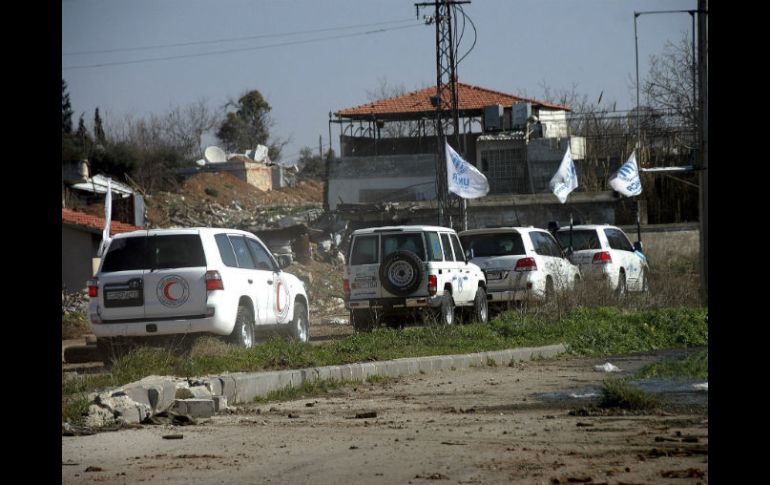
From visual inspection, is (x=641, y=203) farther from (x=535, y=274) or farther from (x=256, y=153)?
(x=256, y=153)

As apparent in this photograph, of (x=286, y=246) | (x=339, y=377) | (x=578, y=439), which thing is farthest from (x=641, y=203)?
(x=578, y=439)

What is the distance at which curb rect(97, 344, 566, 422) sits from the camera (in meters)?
9.35

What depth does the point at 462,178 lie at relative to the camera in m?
30.5

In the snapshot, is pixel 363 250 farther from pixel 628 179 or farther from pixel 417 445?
pixel 628 179

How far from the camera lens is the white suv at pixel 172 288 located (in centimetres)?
1435

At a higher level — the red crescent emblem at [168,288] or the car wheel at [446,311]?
the red crescent emblem at [168,288]

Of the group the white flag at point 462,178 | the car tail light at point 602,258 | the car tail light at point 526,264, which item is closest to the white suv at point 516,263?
the car tail light at point 526,264

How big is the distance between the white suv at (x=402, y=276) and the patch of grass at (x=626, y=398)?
31.6ft

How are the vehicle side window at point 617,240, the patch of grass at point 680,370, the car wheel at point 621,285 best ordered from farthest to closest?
the vehicle side window at point 617,240, the car wheel at point 621,285, the patch of grass at point 680,370

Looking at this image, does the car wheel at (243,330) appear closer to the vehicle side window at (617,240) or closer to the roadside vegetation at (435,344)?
the roadside vegetation at (435,344)

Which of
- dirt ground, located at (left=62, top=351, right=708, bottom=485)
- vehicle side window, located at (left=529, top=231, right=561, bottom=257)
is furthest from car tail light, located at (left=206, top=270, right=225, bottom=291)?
vehicle side window, located at (left=529, top=231, right=561, bottom=257)

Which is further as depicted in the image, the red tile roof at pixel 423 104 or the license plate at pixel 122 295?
the red tile roof at pixel 423 104

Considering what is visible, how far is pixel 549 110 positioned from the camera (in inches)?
2238

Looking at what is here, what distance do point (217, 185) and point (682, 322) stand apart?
4461 centimetres
